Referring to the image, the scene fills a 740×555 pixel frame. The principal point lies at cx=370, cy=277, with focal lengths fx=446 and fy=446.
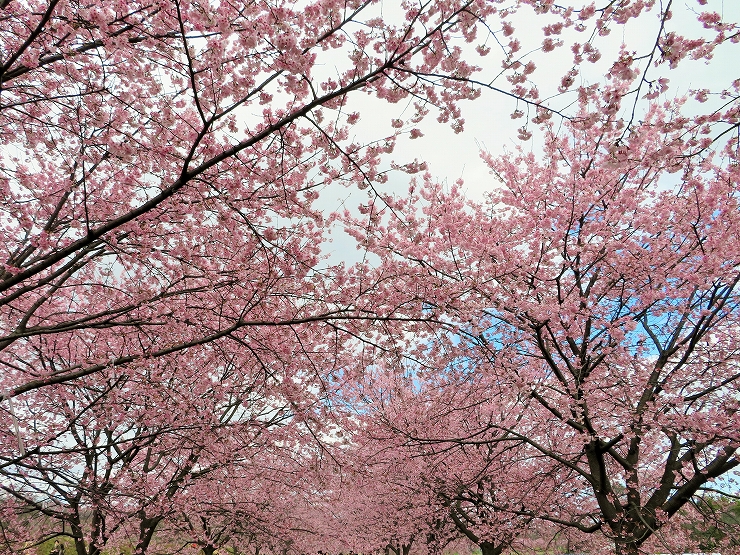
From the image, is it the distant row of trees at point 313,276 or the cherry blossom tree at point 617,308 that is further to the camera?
the cherry blossom tree at point 617,308

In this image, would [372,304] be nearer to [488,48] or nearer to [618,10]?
[488,48]

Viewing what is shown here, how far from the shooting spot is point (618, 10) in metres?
3.21

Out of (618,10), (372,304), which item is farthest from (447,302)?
A: (618,10)

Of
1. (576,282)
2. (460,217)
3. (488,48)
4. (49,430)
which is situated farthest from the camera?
(460,217)

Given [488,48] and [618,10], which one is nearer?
[618,10]

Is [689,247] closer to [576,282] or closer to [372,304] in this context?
[576,282]

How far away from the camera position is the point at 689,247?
291 inches

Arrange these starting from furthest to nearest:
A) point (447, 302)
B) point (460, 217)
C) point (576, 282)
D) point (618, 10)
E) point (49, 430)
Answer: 1. point (460, 217)
2. point (576, 282)
3. point (49, 430)
4. point (447, 302)
5. point (618, 10)

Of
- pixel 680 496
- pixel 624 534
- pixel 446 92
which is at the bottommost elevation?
pixel 624 534

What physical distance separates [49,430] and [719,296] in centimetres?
1092

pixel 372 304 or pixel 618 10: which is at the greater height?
pixel 618 10

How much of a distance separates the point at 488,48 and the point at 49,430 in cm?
854

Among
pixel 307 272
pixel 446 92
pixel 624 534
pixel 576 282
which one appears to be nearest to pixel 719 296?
pixel 576 282

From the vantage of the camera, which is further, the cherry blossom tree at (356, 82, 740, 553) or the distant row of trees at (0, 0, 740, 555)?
the cherry blossom tree at (356, 82, 740, 553)
